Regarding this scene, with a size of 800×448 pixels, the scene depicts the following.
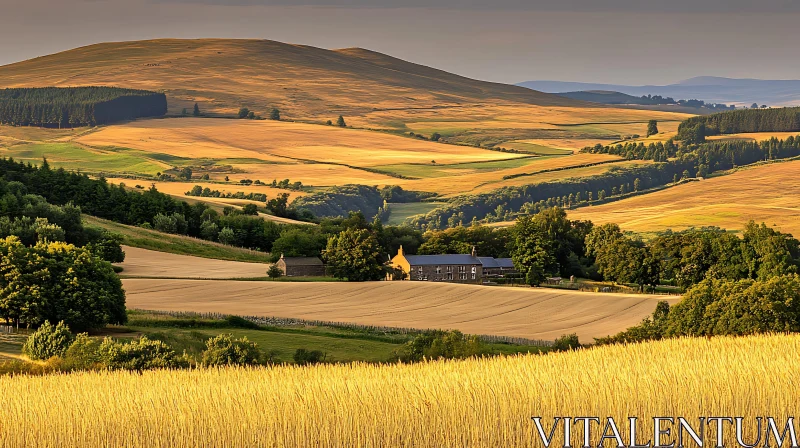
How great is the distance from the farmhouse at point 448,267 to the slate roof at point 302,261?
8.86 metres

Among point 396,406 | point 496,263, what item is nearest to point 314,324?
point 496,263

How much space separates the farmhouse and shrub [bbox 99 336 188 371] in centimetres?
8117

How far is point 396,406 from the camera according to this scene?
2031cm

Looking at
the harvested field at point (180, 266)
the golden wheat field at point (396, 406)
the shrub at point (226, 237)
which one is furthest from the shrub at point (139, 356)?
the shrub at point (226, 237)

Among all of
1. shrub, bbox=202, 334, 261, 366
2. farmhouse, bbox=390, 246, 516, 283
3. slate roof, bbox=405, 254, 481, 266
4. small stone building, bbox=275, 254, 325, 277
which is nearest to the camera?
shrub, bbox=202, 334, 261, 366

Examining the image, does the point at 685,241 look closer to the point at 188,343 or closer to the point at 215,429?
the point at 188,343

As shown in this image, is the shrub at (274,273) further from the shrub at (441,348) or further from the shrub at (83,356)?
the shrub at (83,356)

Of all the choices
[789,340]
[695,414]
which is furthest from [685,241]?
[695,414]

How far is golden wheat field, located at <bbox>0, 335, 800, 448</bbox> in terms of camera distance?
1917cm

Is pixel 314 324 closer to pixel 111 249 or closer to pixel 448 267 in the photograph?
pixel 111 249

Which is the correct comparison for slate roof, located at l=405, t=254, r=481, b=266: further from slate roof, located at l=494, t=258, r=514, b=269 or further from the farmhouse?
slate roof, located at l=494, t=258, r=514, b=269

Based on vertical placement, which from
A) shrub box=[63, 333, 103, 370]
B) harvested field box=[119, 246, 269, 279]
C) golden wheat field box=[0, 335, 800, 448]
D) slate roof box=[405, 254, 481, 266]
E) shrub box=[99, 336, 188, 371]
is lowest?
slate roof box=[405, 254, 481, 266]

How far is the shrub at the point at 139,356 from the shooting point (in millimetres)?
40219

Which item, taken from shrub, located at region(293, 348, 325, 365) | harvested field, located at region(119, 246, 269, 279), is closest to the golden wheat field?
shrub, located at region(293, 348, 325, 365)
